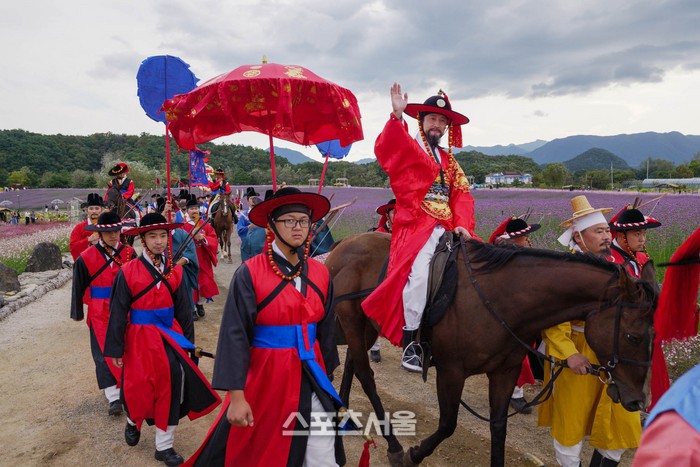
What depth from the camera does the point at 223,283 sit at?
11484mm

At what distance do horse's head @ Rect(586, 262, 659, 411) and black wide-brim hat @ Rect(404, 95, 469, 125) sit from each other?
191 centimetres

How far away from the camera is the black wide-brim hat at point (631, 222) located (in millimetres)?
3794

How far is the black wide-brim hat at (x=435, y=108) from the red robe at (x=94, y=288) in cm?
357

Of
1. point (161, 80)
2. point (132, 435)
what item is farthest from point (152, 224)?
point (161, 80)

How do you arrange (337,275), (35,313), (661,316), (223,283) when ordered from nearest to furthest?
1. (661,316)
2. (337,275)
3. (35,313)
4. (223,283)

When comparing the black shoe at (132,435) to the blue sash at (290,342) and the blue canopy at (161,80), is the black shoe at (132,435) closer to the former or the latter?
the blue sash at (290,342)

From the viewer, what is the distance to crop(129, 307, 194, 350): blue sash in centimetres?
418

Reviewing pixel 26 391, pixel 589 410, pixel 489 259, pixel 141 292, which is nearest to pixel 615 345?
pixel 589 410

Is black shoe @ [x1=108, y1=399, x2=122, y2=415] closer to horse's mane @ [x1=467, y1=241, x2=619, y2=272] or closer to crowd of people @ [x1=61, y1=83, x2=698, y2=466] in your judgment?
crowd of people @ [x1=61, y1=83, x2=698, y2=466]

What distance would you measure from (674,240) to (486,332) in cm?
696

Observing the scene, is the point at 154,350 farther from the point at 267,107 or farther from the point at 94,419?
the point at 267,107

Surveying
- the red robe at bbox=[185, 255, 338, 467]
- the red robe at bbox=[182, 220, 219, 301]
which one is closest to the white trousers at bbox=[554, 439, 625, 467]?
the red robe at bbox=[185, 255, 338, 467]

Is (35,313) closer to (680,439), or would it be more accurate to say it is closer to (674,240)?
(680,439)

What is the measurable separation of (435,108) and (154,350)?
3.21 metres
